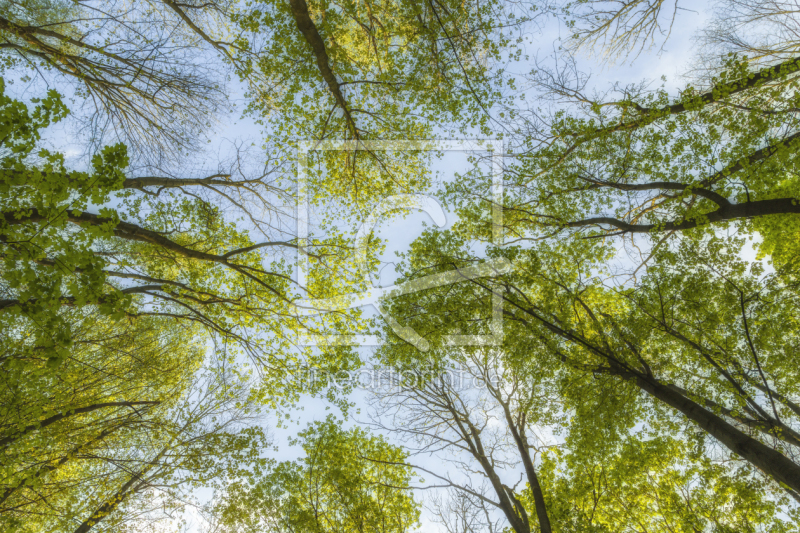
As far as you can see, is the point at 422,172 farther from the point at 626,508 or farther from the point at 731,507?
the point at 731,507

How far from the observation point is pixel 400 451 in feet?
34.4

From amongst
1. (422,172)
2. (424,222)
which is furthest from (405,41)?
(424,222)

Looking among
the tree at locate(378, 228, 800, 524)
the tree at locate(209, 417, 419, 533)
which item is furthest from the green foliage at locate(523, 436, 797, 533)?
the tree at locate(209, 417, 419, 533)

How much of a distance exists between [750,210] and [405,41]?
8.91 m

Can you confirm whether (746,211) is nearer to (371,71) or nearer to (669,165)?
(669,165)

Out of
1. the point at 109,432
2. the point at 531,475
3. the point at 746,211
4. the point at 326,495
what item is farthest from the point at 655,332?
the point at 109,432

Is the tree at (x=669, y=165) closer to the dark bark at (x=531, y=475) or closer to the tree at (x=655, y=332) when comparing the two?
the tree at (x=655, y=332)

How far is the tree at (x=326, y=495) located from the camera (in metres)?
8.76

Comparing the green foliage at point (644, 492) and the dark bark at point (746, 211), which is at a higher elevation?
the dark bark at point (746, 211)

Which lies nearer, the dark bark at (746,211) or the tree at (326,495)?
the dark bark at (746,211)

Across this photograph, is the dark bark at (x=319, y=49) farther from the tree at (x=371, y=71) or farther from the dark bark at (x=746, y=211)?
the dark bark at (x=746, y=211)

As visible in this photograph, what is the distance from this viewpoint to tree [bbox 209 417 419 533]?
8758 mm

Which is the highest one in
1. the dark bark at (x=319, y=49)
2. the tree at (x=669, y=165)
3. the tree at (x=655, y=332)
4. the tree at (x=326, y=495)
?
the dark bark at (x=319, y=49)

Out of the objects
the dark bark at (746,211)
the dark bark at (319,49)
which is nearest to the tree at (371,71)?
the dark bark at (319,49)
